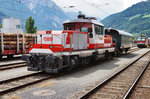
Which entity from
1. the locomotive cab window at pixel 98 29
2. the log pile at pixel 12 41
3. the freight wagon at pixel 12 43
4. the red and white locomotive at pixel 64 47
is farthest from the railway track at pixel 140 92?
the log pile at pixel 12 41

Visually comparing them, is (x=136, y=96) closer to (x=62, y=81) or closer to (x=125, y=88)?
(x=125, y=88)

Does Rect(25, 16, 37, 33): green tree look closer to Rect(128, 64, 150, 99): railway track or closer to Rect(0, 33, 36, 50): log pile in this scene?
Rect(0, 33, 36, 50): log pile

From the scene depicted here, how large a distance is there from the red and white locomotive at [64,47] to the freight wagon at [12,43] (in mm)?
6362

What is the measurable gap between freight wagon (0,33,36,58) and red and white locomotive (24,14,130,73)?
20.9 feet

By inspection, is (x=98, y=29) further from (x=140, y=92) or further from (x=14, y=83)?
(x=14, y=83)

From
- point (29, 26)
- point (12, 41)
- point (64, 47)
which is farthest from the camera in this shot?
point (29, 26)

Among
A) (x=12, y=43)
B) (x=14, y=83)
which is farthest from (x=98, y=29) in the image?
(x=12, y=43)

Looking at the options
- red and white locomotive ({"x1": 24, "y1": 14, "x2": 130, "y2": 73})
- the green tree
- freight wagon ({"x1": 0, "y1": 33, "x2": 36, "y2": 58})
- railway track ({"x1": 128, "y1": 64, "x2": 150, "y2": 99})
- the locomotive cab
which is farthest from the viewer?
the green tree

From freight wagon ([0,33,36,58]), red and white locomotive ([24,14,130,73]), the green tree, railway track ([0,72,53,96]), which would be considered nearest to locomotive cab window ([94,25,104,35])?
red and white locomotive ([24,14,130,73])

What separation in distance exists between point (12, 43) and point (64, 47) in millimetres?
8287

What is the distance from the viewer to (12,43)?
15148mm

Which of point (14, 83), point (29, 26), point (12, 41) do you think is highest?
point (29, 26)

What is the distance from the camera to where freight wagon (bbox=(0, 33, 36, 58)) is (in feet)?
47.4

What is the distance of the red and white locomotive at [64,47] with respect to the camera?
823 cm
